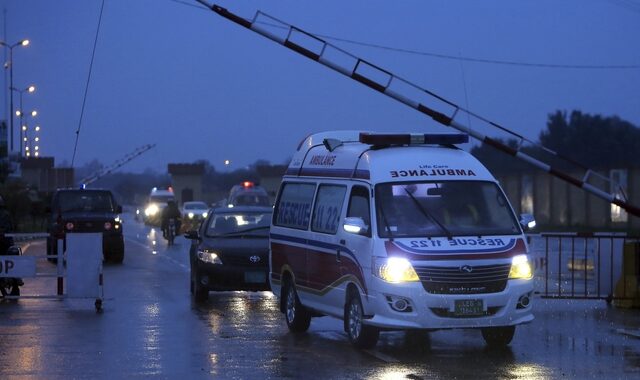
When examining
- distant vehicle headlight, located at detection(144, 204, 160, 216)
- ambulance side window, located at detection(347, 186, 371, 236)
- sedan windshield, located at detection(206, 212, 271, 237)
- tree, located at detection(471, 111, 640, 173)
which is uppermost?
tree, located at detection(471, 111, 640, 173)

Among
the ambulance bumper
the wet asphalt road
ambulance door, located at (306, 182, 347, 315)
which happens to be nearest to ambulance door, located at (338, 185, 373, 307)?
ambulance door, located at (306, 182, 347, 315)

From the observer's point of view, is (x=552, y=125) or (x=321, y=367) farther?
(x=552, y=125)

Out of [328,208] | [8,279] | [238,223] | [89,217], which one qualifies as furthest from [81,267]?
[89,217]

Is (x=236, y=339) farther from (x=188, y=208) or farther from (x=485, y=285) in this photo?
(x=188, y=208)

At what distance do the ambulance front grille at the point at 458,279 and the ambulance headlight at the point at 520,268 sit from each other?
0.29m

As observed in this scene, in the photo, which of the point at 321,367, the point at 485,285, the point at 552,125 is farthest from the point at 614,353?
the point at 552,125

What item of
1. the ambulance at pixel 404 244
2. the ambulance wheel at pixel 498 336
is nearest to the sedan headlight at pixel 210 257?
the ambulance at pixel 404 244

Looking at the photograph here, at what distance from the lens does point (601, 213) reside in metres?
56.1

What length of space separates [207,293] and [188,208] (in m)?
39.7

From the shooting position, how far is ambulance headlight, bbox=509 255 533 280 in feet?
43.4

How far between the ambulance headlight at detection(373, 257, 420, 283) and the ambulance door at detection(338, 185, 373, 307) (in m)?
0.27

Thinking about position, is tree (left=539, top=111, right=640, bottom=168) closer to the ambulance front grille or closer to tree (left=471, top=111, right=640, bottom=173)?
tree (left=471, top=111, right=640, bottom=173)

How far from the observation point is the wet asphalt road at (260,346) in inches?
468

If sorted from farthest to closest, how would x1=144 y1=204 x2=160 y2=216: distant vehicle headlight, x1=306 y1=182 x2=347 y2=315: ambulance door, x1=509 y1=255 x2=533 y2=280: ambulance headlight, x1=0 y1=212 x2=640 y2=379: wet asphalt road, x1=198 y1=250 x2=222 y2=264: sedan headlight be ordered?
1. x1=144 y1=204 x2=160 y2=216: distant vehicle headlight
2. x1=198 y1=250 x2=222 y2=264: sedan headlight
3. x1=306 y1=182 x2=347 y2=315: ambulance door
4. x1=509 y1=255 x2=533 y2=280: ambulance headlight
5. x1=0 y1=212 x2=640 y2=379: wet asphalt road
